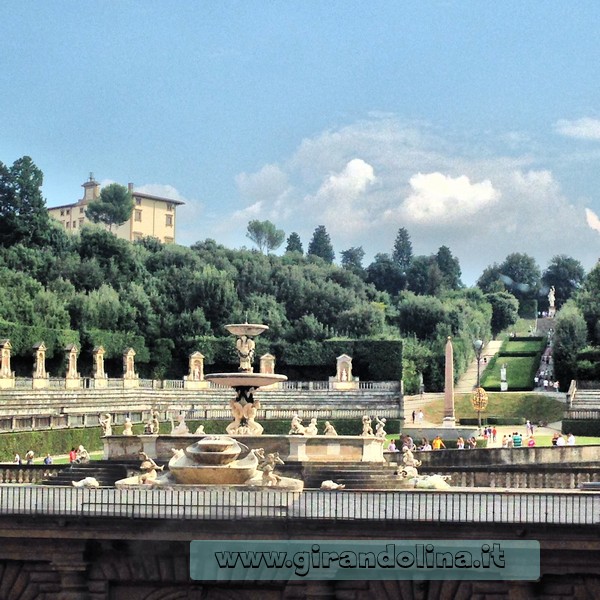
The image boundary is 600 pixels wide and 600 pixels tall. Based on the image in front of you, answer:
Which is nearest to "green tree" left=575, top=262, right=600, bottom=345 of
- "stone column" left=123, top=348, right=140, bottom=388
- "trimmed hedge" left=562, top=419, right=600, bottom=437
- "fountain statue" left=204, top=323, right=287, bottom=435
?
"trimmed hedge" left=562, top=419, right=600, bottom=437

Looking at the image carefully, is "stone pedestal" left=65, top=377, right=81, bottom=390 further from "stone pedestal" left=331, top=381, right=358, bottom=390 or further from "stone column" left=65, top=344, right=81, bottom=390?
"stone pedestal" left=331, top=381, right=358, bottom=390

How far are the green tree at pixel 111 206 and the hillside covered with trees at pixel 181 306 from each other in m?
22.2

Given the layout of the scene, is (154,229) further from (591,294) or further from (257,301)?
(591,294)

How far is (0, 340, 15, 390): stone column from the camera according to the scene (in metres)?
64.2

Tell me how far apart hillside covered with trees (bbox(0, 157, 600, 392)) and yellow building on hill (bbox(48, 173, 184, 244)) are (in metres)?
27.1

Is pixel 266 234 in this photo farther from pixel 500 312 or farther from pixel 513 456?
pixel 513 456

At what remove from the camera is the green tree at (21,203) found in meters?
94.8

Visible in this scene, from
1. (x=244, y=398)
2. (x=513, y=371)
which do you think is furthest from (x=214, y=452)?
(x=513, y=371)

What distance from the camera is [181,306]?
98562 millimetres

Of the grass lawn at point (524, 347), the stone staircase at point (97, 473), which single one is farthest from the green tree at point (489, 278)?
the stone staircase at point (97, 473)

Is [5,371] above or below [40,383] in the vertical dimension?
above

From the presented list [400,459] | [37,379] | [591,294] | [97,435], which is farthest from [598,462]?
[591,294]

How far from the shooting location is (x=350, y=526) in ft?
76.8

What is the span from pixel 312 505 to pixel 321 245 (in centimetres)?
13966
